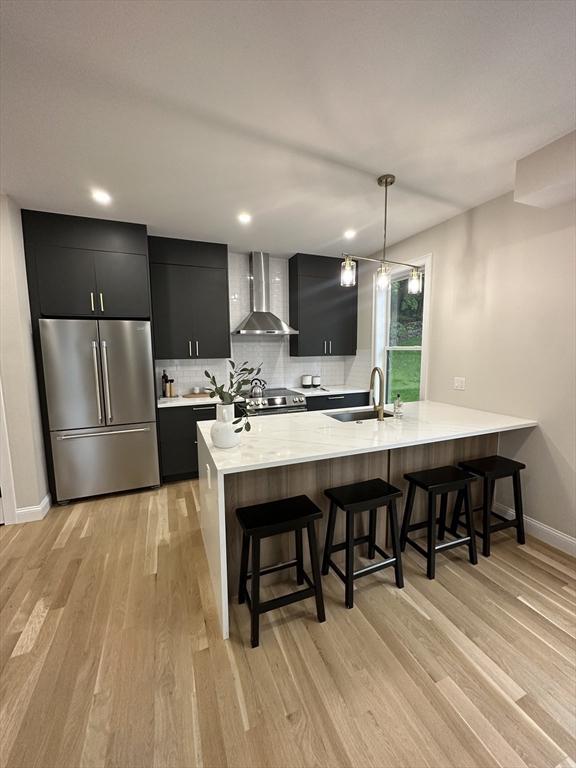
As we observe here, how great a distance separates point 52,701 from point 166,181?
3039mm

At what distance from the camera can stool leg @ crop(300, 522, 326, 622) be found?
165 centimetres

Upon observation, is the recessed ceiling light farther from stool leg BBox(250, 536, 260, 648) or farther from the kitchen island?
stool leg BBox(250, 536, 260, 648)

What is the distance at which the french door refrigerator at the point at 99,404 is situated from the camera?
2939mm

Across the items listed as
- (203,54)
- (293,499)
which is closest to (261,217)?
(203,54)

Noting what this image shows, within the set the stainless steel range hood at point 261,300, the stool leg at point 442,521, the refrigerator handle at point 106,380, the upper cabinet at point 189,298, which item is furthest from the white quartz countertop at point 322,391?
the refrigerator handle at point 106,380

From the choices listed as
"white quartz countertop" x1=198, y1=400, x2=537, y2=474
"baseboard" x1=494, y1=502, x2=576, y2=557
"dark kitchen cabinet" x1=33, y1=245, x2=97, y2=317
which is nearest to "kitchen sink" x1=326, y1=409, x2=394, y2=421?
"white quartz countertop" x1=198, y1=400, x2=537, y2=474

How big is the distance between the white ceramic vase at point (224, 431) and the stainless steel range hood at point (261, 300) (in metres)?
2.28

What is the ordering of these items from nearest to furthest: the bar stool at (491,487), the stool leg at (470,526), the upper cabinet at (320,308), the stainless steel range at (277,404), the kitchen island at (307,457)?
the kitchen island at (307,457), the stool leg at (470,526), the bar stool at (491,487), the stainless steel range at (277,404), the upper cabinet at (320,308)

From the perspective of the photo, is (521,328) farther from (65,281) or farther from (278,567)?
(65,281)

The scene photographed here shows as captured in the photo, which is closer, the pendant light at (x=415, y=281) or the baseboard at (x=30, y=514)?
the pendant light at (x=415, y=281)

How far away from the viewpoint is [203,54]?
135 cm

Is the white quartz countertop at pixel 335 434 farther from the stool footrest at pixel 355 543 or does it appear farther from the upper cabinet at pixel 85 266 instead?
the upper cabinet at pixel 85 266

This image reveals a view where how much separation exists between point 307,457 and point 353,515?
46 cm

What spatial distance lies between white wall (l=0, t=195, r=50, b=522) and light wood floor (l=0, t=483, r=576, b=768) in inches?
28.5
